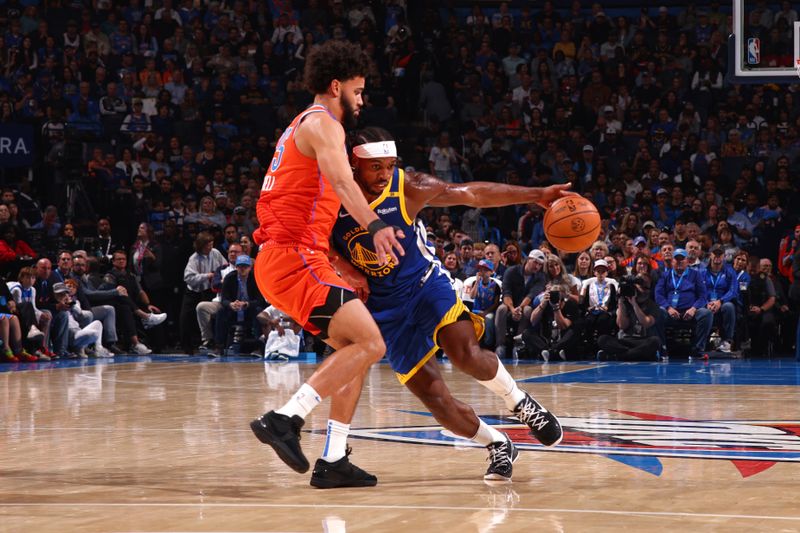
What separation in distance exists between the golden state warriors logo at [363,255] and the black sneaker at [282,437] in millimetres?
1022

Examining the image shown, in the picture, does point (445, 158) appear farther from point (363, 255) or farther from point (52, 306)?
point (363, 255)

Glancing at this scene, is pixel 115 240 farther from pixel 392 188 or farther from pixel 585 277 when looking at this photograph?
pixel 392 188

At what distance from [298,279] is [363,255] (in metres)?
0.53

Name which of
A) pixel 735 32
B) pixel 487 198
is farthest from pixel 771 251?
pixel 487 198

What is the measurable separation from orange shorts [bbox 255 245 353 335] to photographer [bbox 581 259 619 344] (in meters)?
10.1

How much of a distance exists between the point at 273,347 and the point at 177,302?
2.84 metres

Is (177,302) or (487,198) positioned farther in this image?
(177,302)

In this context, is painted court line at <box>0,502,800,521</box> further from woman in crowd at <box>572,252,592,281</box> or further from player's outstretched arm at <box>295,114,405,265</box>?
woman in crowd at <box>572,252,592,281</box>

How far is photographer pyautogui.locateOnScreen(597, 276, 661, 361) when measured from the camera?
49.2 ft

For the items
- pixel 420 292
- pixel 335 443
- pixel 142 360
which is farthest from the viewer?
pixel 142 360

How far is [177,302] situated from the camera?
17891mm

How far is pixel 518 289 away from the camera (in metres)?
15.8

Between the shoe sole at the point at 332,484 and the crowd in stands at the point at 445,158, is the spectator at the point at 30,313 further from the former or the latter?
the shoe sole at the point at 332,484

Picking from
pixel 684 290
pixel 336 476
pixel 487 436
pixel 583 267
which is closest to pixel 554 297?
pixel 583 267
